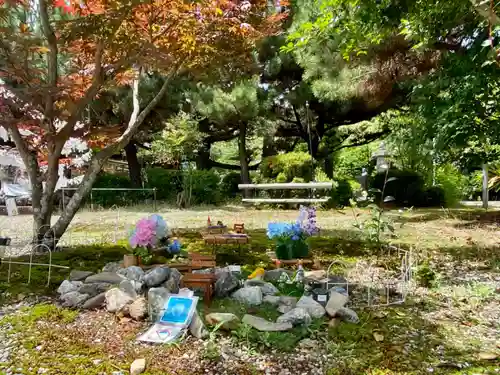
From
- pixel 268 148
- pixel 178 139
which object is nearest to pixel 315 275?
pixel 178 139

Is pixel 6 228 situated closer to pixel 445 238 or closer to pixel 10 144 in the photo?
pixel 10 144

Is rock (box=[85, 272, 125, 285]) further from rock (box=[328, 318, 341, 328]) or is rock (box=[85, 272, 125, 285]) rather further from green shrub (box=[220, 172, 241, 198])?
green shrub (box=[220, 172, 241, 198])

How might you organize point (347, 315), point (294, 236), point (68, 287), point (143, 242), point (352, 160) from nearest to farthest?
1. point (347, 315)
2. point (68, 287)
3. point (143, 242)
4. point (294, 236)
5. point (352, 160)

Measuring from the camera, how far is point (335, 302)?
2756 mm

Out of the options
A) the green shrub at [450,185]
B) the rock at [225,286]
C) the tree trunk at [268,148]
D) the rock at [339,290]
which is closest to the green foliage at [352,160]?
the tree trunk at [268,148]

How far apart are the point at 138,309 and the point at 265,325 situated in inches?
32.9

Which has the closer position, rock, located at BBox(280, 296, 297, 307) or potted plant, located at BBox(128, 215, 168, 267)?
rock, located at BBox(280, 296, 297, 307)

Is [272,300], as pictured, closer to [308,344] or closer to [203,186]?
[308,344]

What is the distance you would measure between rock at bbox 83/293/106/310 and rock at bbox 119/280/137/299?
0.47 feet

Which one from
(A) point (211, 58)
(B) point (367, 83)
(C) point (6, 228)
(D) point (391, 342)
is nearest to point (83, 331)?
(D) point (391, 342)

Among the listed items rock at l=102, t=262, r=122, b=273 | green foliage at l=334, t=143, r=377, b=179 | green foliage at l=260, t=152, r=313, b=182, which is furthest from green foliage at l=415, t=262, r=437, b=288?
green foliage at l=334, t=143, r=377, b=179

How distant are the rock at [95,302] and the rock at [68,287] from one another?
0.24m

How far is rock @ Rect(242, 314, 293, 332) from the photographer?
242 cm

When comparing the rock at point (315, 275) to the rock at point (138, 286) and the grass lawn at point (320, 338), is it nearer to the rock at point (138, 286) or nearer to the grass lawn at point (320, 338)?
the grass lawn at point (320, 338)
